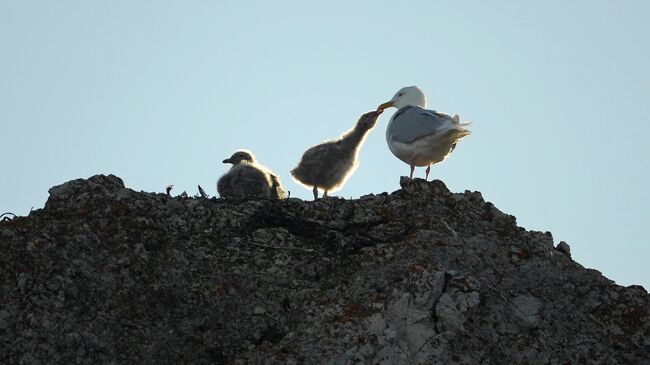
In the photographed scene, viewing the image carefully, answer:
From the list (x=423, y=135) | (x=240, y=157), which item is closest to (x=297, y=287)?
(x=423, y=135)

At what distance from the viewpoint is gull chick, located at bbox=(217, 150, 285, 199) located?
1695 centimetres

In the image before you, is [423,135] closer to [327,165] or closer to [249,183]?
[327,165]

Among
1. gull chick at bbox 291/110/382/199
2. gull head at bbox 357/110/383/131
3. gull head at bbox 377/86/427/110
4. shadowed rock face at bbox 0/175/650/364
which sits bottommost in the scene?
shadowed rock face at bbox 0/175/650/364

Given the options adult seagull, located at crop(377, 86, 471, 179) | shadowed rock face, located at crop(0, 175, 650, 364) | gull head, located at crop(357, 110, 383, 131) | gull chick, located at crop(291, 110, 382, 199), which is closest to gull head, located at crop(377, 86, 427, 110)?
gull head, located at crop(357, 110, 383, 131)

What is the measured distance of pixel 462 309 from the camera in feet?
41.1

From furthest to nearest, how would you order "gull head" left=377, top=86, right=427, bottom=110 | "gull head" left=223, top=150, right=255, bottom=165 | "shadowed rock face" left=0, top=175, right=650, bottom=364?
"gull head" left=377, top=86, right=427, bottom=110
"gull head" left=223, top=150, right=255, bottom=165
"shadowed rock face" left=0, top=175, right=650, bottom=364

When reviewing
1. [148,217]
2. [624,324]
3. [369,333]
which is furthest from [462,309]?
[148,217]

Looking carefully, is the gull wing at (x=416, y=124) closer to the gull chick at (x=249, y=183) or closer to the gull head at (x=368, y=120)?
the gull head at (x=368, y=120)

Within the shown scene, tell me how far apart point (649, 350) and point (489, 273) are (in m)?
1.78

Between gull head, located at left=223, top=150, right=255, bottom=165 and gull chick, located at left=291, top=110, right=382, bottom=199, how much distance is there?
3.38ft

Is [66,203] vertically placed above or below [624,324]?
above

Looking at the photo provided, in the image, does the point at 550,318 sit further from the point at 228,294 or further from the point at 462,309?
the point at 228,294

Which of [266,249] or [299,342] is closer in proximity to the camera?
[299,342]

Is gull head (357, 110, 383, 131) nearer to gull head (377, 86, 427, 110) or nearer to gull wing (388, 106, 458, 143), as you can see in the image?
Answer: gull head (377, 86, 427, 110)
